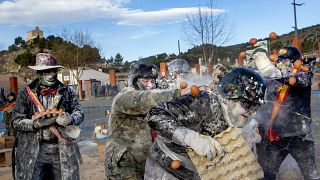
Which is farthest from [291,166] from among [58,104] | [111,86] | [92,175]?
[111,86]

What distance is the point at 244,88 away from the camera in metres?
2.43

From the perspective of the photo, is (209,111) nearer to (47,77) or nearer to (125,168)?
(125,168)

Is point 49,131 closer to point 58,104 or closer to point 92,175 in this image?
point 58,104

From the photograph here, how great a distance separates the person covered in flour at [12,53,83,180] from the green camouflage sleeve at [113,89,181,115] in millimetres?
926

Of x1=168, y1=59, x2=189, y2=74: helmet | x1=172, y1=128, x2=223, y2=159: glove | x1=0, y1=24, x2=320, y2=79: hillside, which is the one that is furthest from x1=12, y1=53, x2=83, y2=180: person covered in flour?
x1=0, y1=24, x2=320, y2=79: hillside

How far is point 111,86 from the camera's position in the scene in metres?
33.3

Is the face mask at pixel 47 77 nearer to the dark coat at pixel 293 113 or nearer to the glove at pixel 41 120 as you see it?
the glove at pixel 41 120

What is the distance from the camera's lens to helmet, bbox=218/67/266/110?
95.8 inches

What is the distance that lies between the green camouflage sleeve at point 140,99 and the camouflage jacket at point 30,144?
3.20 ft

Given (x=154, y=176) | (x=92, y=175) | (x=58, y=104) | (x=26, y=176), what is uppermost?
(x=58, y=104)

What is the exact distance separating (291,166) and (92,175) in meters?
3.11

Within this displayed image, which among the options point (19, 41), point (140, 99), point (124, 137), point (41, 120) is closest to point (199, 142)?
point (140, 99)

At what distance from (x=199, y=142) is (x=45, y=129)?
2.38 meters

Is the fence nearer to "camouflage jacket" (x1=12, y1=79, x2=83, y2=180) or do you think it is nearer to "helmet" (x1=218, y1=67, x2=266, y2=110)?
"camouflage jacket" (x1=12, y1=79, x2=83, y2=180)
